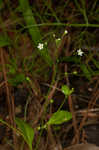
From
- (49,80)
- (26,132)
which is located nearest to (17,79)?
(49,80)

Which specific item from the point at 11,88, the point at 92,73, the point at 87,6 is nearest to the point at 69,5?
the point at 87,6

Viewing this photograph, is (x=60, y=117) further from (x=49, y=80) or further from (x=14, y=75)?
(x=14, y=75)

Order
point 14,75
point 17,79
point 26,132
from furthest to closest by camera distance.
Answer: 1. point 14,75
2. point 17,79
3. point 26,132

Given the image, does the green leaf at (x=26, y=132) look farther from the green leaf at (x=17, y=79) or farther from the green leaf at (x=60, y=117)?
the green leaf at (x=17, y=79)

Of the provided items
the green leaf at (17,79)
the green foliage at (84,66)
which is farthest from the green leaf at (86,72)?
the green leaf at (17,79)

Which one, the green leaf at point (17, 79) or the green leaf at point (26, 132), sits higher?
the green leaf at point (17, 79)

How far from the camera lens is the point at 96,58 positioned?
1.64 metres

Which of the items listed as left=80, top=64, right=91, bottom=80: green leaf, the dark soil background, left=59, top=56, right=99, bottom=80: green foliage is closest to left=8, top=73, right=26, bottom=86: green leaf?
the dark soil background

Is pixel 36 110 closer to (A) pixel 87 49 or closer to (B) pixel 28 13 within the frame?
(A) pixel 87 49

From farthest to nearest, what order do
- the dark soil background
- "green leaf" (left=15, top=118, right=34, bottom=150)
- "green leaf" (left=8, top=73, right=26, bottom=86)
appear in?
"green leaf" (left=8, top=73, right=26, bottom=86) → the dark soil background → "green leaf" (left=15, top=118, right=34, bottom=150)

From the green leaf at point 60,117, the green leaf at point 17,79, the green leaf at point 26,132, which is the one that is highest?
the green leaf at point 17,79

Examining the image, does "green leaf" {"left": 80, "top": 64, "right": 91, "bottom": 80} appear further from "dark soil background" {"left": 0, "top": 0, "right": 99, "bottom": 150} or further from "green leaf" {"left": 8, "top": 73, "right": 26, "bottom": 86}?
"green leaf" {"left": 8, "top": 73, "right": 26, "bottom": 86}

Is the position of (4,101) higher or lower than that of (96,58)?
lower

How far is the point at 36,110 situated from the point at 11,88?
28 centimetres
